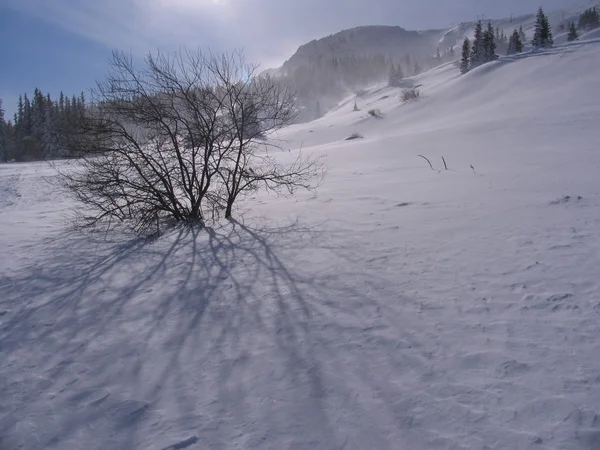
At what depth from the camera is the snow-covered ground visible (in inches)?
103

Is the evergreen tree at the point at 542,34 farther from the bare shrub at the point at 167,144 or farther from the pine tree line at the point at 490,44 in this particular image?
the bare shrub at the point at 167,144

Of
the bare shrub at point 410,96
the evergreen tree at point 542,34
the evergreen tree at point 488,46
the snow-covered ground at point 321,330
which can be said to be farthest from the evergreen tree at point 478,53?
the snow-covered ground at point 321,330

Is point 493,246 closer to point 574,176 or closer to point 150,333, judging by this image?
point 150,333

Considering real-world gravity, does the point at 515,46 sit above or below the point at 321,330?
above

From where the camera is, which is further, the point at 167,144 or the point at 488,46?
the point at 488,46

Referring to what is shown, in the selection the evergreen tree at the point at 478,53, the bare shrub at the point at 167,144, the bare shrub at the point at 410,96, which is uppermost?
the evergreen tree at the point at 478,53

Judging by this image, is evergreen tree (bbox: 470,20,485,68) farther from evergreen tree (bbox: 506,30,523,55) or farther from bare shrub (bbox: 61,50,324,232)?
bare shrub (bbox: 61,50,324,232)

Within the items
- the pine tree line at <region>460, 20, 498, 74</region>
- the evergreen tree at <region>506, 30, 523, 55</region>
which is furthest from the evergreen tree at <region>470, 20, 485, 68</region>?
the evergreen tree at <region>506, 30, 523, 55</region>

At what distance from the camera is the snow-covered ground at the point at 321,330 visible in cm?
261

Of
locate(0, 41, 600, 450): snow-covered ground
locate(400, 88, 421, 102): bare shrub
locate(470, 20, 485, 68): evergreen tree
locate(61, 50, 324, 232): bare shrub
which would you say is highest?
locate(470, 20, 485, 68): evergreen tree

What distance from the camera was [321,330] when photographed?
3.74 meters

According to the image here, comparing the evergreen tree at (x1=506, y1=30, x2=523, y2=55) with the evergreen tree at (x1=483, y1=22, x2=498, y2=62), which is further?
the evergreen tree at (x1=506, y1=30, x2=523, y2=55)

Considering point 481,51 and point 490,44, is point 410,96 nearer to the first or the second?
point 481,51

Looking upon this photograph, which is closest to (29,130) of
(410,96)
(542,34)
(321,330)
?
(410,96)
